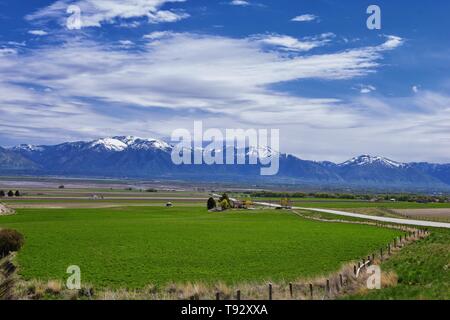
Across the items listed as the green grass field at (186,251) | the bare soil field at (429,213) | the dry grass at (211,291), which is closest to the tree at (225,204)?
the bare soil field at (429,213)

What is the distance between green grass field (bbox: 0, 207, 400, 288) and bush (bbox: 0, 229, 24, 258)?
1.00 m

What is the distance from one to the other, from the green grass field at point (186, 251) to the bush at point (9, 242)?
1.00 meters

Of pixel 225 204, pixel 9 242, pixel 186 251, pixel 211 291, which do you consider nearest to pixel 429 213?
pixel 225 204

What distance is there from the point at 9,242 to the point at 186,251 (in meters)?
16.3

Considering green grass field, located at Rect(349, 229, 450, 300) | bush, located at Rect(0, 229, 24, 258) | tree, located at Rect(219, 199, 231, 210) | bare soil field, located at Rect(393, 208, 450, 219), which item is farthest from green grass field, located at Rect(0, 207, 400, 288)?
tree, located at Rect(219, 199, 231, 210)

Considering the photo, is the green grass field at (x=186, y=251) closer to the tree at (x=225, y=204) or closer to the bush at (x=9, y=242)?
the bush at (x=9, y=242)

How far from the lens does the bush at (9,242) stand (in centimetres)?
4691

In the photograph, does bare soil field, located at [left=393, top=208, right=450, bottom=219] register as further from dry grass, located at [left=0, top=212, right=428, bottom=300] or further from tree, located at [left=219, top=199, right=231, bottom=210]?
dry grass, located at [left=0, top=212, right=428, bottom=300]

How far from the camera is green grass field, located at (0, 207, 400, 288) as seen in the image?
1358 inches
